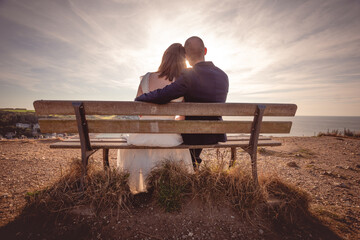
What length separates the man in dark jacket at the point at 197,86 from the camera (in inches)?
85.1

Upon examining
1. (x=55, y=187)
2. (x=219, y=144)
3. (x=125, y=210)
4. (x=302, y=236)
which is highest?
(x=219, y=144)

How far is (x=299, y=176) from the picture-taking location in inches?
159

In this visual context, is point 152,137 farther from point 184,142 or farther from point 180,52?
point 180,52

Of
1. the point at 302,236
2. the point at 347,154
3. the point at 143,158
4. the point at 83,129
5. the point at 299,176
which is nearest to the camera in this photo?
the point at 302,236

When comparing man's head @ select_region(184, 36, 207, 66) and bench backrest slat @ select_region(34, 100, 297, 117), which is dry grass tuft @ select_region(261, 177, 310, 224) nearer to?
bench backrest slat @ select_region(34, 100, 297, 117)

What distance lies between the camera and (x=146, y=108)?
215 cm

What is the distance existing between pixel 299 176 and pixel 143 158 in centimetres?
366

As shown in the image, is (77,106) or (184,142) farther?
(184,142)

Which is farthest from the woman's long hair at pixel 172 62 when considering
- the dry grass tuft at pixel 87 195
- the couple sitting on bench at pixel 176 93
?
the dry grass tuft at pixel 87 195

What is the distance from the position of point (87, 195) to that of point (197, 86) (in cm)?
195

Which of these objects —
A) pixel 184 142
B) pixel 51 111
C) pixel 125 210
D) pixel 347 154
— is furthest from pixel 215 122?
pixel 347 154

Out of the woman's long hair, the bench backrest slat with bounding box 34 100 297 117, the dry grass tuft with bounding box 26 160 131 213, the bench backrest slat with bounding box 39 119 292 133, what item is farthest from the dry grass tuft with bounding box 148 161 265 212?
the woman's long hair

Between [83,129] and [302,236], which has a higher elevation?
[83,129]

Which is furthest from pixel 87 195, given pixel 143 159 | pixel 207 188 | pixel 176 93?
pixel 176 93
